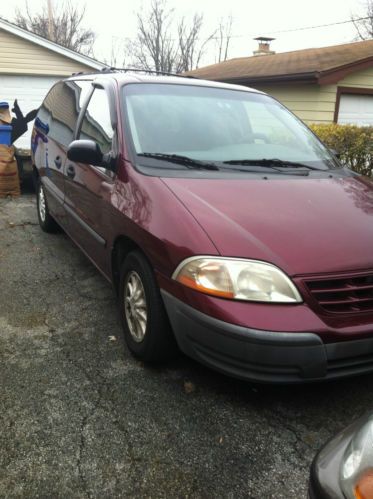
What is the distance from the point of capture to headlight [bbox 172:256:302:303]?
2209 mm

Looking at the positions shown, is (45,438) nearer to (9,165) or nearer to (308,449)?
(308,449)

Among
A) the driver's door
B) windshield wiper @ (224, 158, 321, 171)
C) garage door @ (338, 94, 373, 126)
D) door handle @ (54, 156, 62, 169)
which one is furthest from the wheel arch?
garage door @ (338, 94, 373, 126)

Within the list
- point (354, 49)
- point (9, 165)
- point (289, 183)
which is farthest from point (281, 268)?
point (354, 49)

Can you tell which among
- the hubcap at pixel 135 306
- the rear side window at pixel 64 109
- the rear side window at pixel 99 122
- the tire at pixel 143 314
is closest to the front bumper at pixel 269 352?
the tire at pixel 143 314

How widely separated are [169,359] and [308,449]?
0.94 metres

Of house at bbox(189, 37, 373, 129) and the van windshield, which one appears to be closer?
the van windshield

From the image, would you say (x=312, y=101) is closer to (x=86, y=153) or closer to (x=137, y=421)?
(x=86, y=153)

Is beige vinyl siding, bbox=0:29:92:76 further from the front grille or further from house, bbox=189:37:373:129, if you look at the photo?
the front grille

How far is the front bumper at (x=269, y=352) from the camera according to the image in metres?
2.15

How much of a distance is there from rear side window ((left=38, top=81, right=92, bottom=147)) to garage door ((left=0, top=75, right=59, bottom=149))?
19.4ft

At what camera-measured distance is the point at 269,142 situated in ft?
11.7

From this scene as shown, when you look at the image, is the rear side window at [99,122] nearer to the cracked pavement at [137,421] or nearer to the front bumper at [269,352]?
the cracked pavement at [137,421]

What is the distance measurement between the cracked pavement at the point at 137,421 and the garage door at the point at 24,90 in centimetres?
866

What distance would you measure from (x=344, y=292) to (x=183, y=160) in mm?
1370
